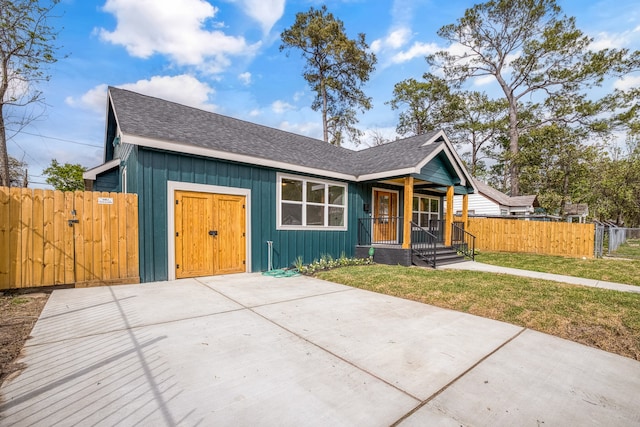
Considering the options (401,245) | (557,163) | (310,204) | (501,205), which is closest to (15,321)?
(310,204)

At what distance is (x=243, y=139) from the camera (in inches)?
331

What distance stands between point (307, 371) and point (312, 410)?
52 cm

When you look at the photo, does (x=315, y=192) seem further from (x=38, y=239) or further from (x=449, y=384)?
(x=449, y=384)

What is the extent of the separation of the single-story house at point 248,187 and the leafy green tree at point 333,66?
11163mm

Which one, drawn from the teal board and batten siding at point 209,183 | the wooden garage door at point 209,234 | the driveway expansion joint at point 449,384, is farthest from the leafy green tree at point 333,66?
the driveway expansion joint at point 449,384

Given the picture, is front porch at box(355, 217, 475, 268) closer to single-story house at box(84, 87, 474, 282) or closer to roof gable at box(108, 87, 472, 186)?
single-story house at box(84, 87, 474, 282)

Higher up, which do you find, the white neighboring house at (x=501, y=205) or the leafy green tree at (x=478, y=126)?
the leafy green tree at (x=478, y=126)

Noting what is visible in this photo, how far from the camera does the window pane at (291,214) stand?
327 inches

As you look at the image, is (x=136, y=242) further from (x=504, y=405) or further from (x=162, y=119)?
(x=504, y=405)

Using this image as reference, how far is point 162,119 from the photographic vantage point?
23.9 ft

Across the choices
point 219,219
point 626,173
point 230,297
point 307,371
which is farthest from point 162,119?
point 626,173

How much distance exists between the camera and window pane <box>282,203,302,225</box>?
831cm

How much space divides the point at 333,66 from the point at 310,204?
621 inches

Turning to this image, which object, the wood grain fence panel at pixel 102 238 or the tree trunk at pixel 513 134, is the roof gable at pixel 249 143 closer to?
the wood grain fence panel at pixel 102 238
